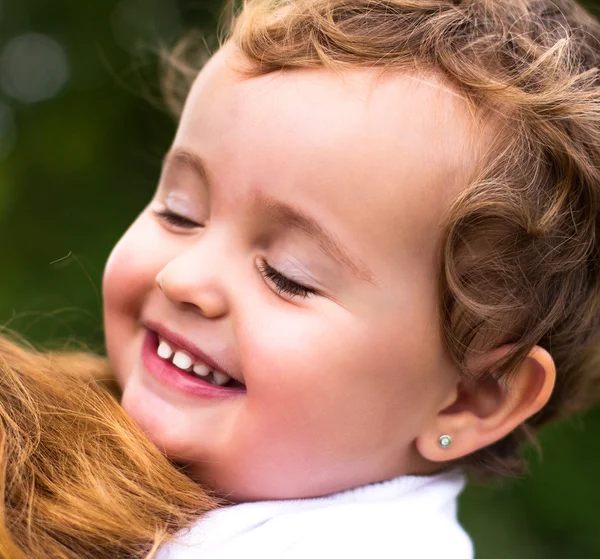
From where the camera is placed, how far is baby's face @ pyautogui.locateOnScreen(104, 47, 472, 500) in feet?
3.99

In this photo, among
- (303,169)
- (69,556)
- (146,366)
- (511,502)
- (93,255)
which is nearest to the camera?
(69,556)

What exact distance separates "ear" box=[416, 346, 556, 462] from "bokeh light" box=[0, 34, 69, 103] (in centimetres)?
244

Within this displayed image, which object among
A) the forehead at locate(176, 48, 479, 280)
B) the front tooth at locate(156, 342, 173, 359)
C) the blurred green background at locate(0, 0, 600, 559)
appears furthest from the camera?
the blurred green background at locate(0, 0, 600, 559)

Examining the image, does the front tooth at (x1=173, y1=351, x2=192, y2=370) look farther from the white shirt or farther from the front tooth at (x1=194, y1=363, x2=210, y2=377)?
the white shirt

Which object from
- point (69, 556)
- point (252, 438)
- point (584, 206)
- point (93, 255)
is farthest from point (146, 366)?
point (93, 255)

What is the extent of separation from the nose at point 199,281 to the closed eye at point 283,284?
0.22ft

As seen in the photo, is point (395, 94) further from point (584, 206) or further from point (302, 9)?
point (584, 206)

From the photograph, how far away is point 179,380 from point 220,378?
0.23 ft

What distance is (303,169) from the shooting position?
1.21 m

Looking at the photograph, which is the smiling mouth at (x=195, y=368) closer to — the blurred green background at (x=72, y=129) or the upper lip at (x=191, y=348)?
the upper lip at (x=191, y=348)

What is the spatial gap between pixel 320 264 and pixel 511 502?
1918 mm

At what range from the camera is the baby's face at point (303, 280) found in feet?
3.99

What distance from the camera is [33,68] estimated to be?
327 centimetres

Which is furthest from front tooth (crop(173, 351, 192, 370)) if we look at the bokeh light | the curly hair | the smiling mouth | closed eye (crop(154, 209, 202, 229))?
the bokeh light
